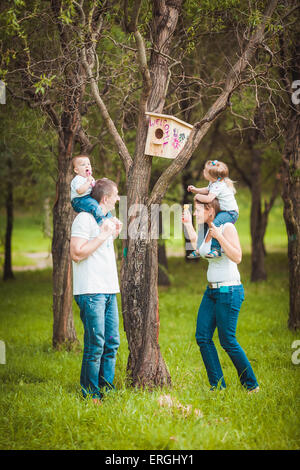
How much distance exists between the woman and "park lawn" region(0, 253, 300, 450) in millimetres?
199

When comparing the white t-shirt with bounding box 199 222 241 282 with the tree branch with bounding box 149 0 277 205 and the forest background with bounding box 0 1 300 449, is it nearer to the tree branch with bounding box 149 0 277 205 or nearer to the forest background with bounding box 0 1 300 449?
the tree branch with bounding box 149 0 277 205

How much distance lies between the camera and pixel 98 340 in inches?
159

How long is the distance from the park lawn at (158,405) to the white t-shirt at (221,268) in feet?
3.15

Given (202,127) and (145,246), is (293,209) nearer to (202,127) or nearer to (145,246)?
(202,127)

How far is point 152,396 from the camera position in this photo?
13.3 feet

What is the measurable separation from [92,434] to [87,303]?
3.31 feet

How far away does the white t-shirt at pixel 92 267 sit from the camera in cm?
402

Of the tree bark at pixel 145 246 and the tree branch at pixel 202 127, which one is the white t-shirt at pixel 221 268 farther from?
the tree branch at pixel 202 127

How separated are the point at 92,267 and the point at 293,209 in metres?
4.26

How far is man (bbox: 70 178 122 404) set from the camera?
3996mm

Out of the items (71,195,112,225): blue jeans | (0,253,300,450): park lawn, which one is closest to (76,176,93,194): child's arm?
(71,195,112,225): blue jeans

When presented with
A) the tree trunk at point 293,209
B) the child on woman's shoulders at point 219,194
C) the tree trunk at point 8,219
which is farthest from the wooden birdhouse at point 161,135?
the tree trunk at point 8,219
